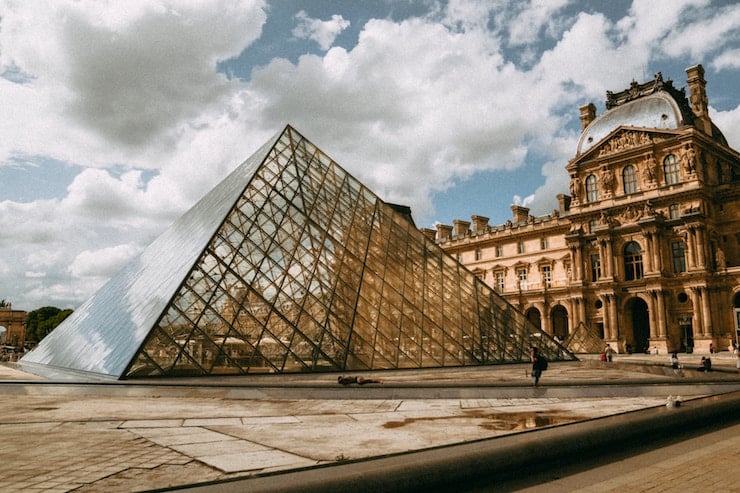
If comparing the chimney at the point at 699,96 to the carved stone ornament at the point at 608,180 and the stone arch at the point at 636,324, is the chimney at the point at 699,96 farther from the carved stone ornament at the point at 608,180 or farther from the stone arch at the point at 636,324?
the stone arch at the point at 636,324

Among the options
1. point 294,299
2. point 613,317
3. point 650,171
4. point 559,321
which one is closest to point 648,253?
point 613,317

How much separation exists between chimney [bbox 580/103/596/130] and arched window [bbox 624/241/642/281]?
14473 mm

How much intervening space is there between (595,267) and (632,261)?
10.3ft

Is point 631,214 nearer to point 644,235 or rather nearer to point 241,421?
point 644,235

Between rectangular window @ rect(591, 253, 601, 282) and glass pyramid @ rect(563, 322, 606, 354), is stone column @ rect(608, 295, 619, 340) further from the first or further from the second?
glass pyramid @ rect(563, 322, 606, 354)

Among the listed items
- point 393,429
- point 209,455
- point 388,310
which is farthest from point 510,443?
point 388,310

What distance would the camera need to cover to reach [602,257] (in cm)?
4303

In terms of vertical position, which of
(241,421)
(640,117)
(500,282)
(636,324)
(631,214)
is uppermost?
(640,117)

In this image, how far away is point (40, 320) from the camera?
95188 millimetres

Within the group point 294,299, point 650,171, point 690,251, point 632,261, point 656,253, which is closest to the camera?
point 294,299

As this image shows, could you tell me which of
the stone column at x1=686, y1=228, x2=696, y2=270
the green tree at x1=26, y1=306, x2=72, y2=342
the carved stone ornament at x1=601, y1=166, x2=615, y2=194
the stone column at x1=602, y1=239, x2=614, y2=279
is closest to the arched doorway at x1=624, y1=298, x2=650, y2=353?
the stone column at x1=602, y1=239, x2=614, y2=279

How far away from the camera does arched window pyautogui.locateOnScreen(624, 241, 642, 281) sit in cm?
4203

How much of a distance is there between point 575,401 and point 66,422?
7704 millimetres

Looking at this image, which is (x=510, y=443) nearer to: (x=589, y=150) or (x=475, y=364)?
(x=475, y=364)
